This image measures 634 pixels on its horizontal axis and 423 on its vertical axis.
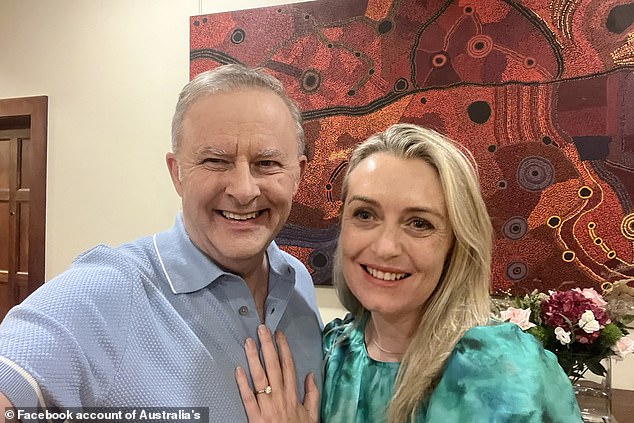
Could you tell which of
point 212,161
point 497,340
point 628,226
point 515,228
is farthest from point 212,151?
point 628,226

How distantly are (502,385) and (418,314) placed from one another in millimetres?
288

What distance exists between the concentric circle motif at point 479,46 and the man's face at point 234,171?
1.12m

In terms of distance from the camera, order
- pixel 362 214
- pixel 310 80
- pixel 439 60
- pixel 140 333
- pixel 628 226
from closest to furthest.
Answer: pixel 140 333, pixel 362 214, pixel 628 226, pixel 439 60, pixel 310 80

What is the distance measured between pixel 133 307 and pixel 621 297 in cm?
158

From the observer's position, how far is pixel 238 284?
115 centimetres

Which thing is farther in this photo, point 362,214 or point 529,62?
point 529,62

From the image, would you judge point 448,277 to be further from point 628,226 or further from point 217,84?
point 628,226

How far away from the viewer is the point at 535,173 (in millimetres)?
1903

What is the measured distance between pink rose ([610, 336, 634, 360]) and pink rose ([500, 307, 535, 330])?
247 mm

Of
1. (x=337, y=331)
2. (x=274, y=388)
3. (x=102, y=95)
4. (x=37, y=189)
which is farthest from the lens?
(x=37, y=189)

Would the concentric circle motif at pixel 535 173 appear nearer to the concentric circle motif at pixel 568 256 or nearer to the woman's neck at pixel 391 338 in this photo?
the concentric circle motif at pixel 568 256

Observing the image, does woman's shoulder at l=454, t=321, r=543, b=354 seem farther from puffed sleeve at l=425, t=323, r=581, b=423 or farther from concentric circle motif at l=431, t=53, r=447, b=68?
concentric circle motif at l=431, t=53, r=447, b=68

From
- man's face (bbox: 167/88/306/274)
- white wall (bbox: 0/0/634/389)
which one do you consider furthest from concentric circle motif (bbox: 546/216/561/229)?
white wall (bbox: 0/0/634/389)

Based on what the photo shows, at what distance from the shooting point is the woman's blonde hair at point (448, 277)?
1073mm
